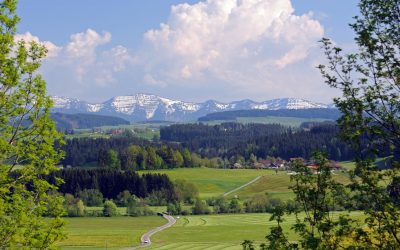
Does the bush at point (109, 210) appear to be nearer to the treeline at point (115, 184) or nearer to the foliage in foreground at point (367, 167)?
the treeline at point (115, 184)

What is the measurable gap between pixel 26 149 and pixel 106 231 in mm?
107433

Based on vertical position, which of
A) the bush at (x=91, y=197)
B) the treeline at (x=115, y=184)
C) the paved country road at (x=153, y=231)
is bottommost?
the paved country road at (x=153, y=231)

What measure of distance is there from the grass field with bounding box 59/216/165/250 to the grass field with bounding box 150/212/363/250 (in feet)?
20.8

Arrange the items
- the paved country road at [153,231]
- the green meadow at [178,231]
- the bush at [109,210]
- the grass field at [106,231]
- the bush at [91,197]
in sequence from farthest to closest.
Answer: the bush at [91,197]
the bush at [109,210]
the paved country road at [153,231]
the grass field at [106,231]
the green meadow at [178,231]

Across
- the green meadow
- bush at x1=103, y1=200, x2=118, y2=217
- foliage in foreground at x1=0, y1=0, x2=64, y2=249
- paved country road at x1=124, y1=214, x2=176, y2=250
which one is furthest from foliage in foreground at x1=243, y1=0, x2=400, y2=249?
bush at x1=103, y1=200, x2=118, y2=217

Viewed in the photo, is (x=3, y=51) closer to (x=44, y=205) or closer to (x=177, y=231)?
(x=44, y=205)

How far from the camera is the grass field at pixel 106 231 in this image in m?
102

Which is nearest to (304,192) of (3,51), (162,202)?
(3,51)

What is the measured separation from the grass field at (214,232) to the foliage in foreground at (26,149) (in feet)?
243

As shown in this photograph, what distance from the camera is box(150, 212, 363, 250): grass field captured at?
9944cm

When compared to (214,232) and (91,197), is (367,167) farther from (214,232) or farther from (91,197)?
(91,197)

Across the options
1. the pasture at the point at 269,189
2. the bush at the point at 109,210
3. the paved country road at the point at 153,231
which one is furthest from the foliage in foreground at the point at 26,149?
the pasture at the point at 269,189

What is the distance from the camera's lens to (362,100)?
16844mm

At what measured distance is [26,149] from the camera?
18062mm
